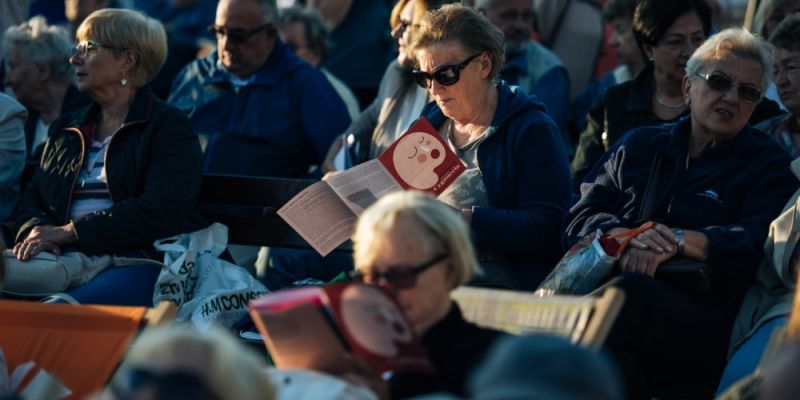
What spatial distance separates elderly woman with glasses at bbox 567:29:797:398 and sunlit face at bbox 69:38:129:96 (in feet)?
7.79

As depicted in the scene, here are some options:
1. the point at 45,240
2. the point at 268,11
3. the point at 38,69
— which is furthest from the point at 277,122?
the point at 45,240

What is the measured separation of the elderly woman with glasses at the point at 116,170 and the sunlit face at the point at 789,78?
273cm

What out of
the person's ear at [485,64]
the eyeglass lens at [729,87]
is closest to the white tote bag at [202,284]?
the person's ear at [485,64]

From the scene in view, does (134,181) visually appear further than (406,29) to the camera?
No

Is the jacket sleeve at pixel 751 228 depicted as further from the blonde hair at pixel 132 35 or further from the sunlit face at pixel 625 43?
the blonde hair at pixel 132 35

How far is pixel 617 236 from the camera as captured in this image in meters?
5.71

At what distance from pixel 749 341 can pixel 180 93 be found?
4196 millimetres

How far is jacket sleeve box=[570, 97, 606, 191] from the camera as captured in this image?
7215mm

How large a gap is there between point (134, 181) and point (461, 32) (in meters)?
1.74

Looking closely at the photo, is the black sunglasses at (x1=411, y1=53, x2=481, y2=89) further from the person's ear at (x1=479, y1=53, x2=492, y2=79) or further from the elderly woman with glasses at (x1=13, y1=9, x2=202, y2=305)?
the elderly woman with glasses at (x1=13, y1=9, x2=202, y2=305)

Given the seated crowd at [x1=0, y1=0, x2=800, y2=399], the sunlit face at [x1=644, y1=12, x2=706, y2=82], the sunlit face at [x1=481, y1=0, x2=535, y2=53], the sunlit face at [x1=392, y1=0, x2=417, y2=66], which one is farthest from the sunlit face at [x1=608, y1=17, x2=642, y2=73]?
the sunlit face at [x1=392, y1=0, x2=417, y2=66]

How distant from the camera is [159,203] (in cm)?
663

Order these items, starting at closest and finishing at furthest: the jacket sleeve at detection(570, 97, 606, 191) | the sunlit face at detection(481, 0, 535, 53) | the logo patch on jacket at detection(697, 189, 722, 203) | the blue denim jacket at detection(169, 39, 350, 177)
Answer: the logo patch on jacket at detection(697, 189, 722, 203) → the jacket sleeve at detection(570, 97, 606, 191) → the blue denim jacket at detection(169, 39, 350, 177) → the sunlit face at detection(481, 0, 535, 53)

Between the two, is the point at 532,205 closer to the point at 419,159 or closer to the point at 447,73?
the point at 419,159
